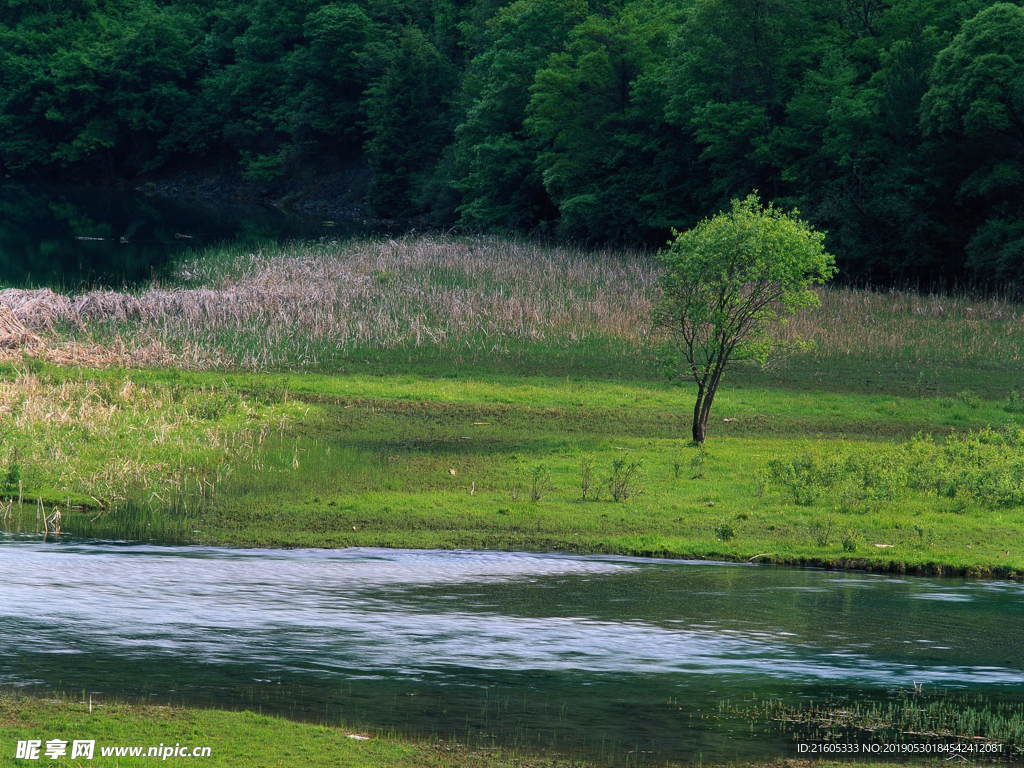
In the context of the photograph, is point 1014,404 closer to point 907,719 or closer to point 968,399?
point 968,399

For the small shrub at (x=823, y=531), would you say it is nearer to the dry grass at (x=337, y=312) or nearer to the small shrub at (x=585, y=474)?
the small shrub at (x=585, y=474)

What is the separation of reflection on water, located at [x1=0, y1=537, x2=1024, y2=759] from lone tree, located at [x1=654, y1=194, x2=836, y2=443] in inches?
256

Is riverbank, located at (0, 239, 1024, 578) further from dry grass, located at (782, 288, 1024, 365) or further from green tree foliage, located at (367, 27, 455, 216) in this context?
green tree foliage, located at (367, 27, 455, 216)

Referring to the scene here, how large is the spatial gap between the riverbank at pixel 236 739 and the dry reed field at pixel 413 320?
16.9 meters

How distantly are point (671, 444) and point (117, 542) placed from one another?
9.20 metres

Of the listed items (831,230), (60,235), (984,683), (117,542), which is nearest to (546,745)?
(984,683)

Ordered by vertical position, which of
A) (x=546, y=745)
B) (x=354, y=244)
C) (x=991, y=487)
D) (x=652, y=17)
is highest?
(x=652, y=17)

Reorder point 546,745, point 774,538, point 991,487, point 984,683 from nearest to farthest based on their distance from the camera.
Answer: point 546,745 < point 984,683 < point 774,538 < point 991,487

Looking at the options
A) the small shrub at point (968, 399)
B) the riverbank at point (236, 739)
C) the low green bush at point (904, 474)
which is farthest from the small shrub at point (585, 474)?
the small shrub at point (968, 399)

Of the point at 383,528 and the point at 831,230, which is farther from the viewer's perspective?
the point at 831,230

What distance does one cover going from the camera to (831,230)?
4388cm

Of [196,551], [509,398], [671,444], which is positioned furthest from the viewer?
[509,398]

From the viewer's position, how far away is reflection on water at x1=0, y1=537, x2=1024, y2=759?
896 centimetres

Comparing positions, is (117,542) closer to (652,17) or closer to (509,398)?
(509,398)
